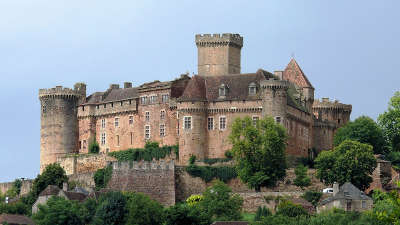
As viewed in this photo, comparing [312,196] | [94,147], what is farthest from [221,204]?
[94,147]

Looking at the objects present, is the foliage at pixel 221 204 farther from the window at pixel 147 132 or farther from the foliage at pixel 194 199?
the window at pixel 147 132

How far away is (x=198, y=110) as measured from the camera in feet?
289

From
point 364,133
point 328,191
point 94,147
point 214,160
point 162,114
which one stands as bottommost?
point 328,191

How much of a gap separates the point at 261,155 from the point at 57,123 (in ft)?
71.3

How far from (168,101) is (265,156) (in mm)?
12131

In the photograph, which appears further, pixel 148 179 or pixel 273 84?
pixel 273 84

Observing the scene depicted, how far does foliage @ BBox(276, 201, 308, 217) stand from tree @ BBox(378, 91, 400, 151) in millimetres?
20679

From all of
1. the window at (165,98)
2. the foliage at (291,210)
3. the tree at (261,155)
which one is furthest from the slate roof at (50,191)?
the foliage at (291,210)

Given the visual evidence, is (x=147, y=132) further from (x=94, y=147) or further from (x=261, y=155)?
(x=261, y=155)

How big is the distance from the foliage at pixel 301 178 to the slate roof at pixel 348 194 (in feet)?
19.8

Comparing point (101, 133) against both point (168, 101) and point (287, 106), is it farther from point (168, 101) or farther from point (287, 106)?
point (287, 106)

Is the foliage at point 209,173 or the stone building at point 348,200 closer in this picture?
the stone building at point 348,200

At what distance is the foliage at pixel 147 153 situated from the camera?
294 feet

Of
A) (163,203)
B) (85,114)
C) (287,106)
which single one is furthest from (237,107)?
(85,114)
